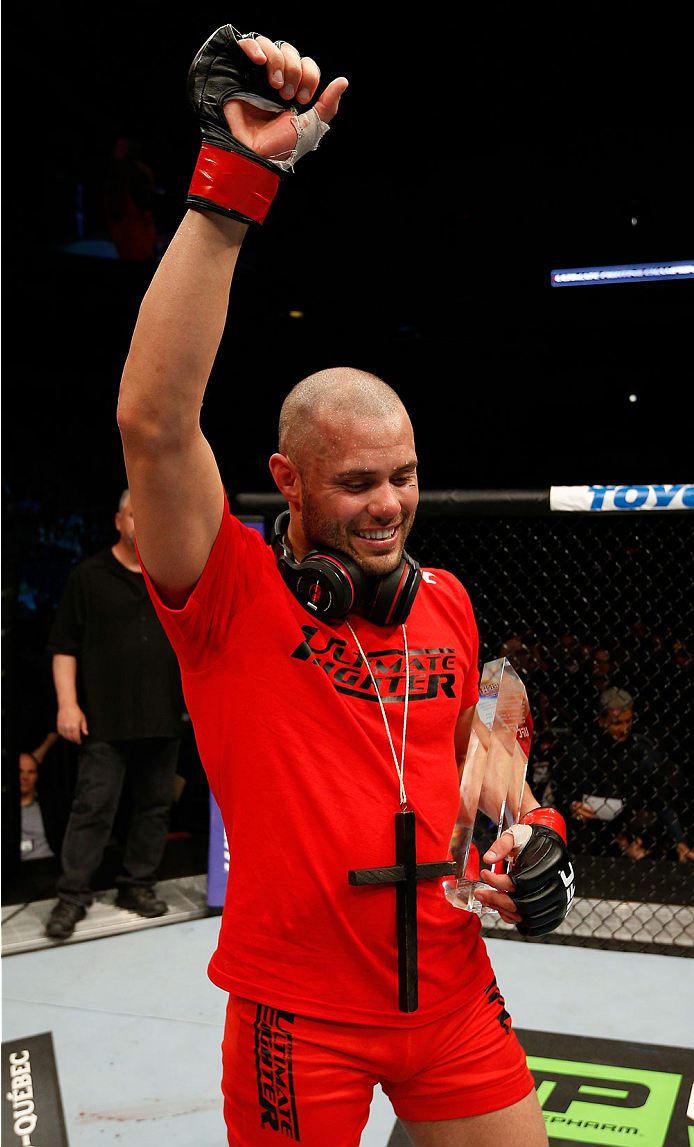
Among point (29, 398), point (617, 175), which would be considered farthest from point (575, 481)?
point (29, 398)

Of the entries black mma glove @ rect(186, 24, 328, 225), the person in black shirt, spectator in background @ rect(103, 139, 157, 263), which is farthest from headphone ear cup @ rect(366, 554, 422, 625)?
spectator in background @ rect(103, 139, 157, 263)

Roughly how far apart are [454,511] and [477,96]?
12.2 ft

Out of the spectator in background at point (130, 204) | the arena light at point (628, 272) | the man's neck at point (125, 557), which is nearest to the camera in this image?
the man's neck at point (125, 557)

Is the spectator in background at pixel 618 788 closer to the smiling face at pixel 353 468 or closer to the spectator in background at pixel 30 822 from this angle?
the spectator in background at pixel 30 822

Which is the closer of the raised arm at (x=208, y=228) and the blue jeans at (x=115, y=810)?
the raised arm at (x=208, y=228)

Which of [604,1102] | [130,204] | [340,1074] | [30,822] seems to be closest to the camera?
[340,1074]

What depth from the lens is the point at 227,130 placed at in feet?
3.15

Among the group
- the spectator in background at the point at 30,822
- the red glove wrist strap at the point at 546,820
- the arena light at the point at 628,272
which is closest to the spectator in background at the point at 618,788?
the spectator in background at the point at 30,822

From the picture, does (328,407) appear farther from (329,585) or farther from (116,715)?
(116,715)

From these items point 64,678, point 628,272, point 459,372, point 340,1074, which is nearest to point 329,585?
point 340,1074

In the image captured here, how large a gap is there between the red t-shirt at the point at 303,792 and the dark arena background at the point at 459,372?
20 cm

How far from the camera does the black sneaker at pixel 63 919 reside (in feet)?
10.9

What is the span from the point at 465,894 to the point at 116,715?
2.49 metres

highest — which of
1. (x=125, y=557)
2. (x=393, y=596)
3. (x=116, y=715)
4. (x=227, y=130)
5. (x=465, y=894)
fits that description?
(x=227, y=130)
